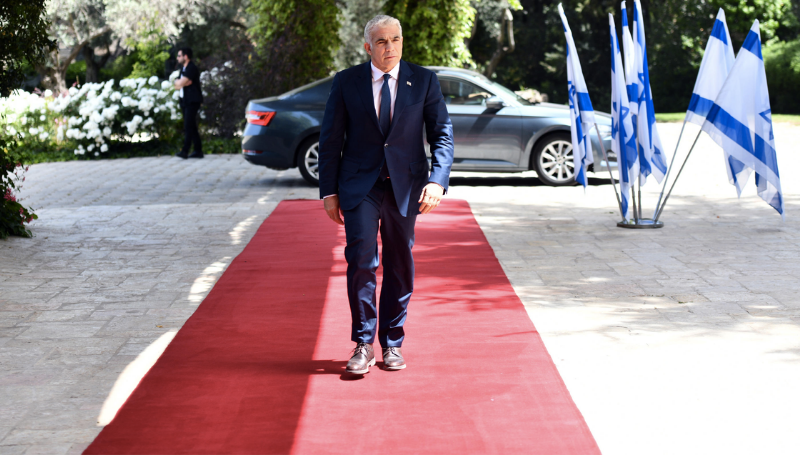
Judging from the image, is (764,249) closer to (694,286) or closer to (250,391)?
(694,286)

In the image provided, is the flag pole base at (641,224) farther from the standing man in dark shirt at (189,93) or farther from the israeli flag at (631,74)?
the standing man in dark shirt at (189,93)

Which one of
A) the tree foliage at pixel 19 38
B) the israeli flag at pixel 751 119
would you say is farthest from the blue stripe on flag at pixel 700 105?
the tree foliage at pixel 19 38

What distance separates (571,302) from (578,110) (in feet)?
12.0

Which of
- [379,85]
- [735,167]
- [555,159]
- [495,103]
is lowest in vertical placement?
[555,159]

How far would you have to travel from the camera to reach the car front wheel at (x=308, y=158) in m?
12.2

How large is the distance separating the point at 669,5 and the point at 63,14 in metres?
23.3

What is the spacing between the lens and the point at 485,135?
39.5ft

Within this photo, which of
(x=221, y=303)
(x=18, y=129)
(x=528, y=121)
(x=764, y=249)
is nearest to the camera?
(x=221, y=303)

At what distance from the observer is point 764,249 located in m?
7.70

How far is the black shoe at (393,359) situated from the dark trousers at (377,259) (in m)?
0.03

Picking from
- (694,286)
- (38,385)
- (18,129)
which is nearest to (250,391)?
(38,385)

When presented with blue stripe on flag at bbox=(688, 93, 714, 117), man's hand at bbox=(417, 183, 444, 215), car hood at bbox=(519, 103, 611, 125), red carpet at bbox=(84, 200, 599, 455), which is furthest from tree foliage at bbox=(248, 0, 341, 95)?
man's hand at bbox=(417, 183, 444, 215)

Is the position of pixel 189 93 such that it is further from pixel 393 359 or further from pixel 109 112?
pixel 393 359

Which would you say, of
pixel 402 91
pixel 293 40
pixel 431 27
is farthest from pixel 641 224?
pixel 293 40
